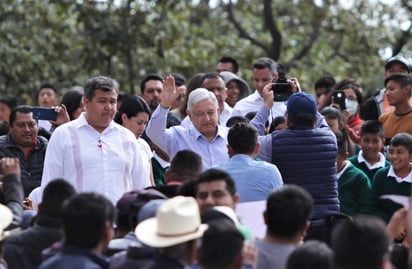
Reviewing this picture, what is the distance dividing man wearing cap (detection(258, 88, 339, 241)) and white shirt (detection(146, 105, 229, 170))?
2.75ft

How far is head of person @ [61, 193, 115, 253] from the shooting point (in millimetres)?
7445

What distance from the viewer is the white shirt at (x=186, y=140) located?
11.5m

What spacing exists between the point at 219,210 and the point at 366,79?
755 inches

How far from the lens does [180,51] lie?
78.8 ft

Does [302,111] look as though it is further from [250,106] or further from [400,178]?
[250,106]

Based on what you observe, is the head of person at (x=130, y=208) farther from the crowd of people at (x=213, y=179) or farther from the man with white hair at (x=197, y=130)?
the man with white hair at (x=197, y=130)

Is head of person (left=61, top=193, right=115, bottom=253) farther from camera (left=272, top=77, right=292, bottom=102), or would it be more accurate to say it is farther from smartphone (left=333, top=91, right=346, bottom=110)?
smartphone (left=333, top=91, right=346, bottom=110)

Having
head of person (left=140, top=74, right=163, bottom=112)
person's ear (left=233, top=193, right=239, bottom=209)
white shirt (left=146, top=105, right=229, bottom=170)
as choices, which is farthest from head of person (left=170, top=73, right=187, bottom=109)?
person's ear (left=233, top=193, right=239, bottom=209)

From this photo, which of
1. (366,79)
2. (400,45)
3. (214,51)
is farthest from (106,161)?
(366,79)

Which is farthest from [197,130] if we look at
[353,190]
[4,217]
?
[4,217]

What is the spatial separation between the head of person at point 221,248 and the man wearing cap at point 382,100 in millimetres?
7480

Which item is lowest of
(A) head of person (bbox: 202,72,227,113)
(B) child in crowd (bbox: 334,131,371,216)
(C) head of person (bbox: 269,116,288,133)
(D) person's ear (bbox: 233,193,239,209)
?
(B) child in crowd (bbox: 334,131,371,216)

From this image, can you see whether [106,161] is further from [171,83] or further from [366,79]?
[366,79]

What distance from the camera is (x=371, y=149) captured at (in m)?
13.1
